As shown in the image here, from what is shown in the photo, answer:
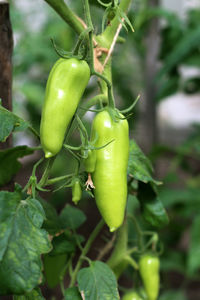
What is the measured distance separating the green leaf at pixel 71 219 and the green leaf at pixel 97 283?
120 millimetres

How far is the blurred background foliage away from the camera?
1505 mm

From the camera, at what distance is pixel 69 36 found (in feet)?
7.15

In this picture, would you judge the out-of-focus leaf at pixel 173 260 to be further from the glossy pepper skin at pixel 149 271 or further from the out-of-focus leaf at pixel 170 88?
the glossy pepper skin at pixel 149 271

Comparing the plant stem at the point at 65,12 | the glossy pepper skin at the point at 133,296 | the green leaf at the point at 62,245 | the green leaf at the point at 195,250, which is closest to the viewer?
the plant stem at the point at 65,12

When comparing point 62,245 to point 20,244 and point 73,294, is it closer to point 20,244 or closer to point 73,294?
point 73,294

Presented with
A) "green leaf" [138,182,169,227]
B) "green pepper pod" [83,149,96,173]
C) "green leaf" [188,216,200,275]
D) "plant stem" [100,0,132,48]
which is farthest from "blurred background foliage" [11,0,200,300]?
"green pepper pod" [83,149,96,173]

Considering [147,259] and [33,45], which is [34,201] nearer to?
[147,259]

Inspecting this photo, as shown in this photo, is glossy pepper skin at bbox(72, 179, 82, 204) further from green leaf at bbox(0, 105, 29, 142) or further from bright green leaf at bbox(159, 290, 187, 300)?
bright green leaf at bbox(159, 290, 187, 300)

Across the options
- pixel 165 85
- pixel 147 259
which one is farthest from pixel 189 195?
pixel 147 259

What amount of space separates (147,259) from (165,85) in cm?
99

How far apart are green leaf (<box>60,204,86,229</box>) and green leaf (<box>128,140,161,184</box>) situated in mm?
168

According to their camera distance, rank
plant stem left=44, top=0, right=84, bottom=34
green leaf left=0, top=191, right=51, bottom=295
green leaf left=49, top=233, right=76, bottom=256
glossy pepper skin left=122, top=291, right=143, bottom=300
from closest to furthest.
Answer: green leaf left=0, top=191, right=51, bottom=295 < plant stem left=44, top=0, right=84, bottom=34 < green leaf left=49, top=233, right=76, bottom=256 < glossy pepper skin left=122, top=291, right=143, bottom=300

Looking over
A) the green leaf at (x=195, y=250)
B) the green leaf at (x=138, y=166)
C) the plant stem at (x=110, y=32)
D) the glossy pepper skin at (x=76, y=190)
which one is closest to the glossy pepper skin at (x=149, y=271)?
the green leaf at (x=138, y=166)

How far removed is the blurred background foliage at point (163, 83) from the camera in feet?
4.94
